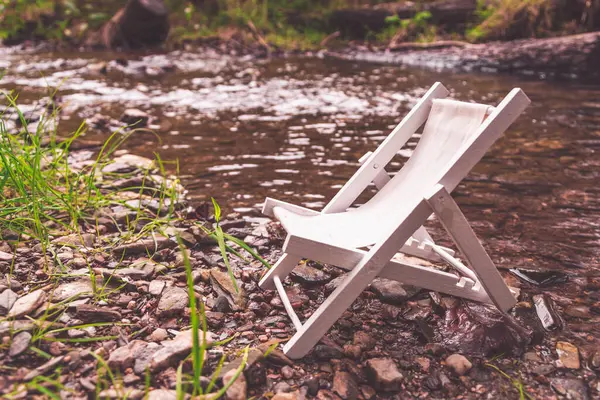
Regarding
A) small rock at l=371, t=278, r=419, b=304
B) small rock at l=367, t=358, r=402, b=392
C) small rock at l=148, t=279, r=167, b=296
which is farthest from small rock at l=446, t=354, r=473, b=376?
small rock at l=148, t=279, r=167, b=296

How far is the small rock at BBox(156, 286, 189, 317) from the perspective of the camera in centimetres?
226

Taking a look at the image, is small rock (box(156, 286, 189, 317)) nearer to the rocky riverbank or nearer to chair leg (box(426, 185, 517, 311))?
the rocky riverbank

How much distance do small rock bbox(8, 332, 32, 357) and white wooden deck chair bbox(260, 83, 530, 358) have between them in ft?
3.28

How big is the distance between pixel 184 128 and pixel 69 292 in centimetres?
397

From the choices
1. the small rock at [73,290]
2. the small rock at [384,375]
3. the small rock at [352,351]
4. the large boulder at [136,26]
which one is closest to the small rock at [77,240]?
the small rock at [73,290]

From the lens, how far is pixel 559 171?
448 centimetres

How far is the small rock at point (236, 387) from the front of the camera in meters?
1.74

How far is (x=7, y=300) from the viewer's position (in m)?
2.04

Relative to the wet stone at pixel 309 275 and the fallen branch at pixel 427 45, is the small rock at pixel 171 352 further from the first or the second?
the fallen branch at pixel 427 45

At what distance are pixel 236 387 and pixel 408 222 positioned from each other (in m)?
0.92

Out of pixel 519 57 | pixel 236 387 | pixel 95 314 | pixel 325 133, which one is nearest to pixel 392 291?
pixel 236 387

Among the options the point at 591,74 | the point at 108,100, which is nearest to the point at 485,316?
the point at 108,100

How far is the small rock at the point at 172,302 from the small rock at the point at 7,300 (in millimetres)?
600

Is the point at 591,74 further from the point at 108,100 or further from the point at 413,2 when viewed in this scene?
the point at 108,100
